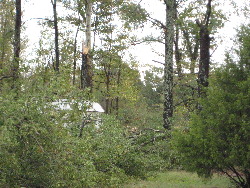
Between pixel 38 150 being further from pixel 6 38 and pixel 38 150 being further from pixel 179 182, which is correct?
pixel 6 38

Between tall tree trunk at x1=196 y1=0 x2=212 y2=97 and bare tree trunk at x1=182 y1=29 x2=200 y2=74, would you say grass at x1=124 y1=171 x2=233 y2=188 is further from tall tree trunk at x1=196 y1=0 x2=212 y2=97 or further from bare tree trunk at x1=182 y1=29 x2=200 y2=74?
bare tree trunk at x1=182 y1=29 x2=200 y2=74

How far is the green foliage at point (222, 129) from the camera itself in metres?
7.04

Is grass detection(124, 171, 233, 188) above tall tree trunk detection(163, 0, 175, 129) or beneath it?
beneath

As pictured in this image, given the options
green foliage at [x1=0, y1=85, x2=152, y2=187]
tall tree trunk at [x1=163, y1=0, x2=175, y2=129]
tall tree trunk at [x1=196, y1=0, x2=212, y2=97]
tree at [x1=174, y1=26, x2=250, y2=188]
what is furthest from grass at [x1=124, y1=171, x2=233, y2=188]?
tall tree trunk at [x1=163, y1=0, x2=175, y2=129]

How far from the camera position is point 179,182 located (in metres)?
9.49

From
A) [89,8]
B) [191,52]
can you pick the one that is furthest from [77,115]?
[191,52]

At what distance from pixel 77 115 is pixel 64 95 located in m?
0.66

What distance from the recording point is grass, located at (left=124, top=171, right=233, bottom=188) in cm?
889

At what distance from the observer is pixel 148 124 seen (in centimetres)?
1434

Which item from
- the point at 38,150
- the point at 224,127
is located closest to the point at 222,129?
the point at 224,127

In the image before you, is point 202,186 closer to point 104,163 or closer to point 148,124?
point 104,163

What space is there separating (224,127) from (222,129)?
0.23 ft

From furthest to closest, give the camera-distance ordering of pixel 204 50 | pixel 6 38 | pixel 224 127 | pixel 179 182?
1. pixel 6 38
2. pixel 204 50
3. pixel 179 182
4. pixel 224 127

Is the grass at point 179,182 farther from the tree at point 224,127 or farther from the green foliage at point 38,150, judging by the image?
the green foliage at point 38,150
